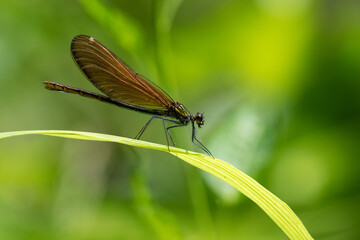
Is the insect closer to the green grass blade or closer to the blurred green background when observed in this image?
the blurred green background

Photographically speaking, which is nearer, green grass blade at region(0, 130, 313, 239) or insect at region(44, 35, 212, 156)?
green grass blade at region(0, 130, 313, 239)

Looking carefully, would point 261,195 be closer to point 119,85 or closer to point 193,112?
point 119,85

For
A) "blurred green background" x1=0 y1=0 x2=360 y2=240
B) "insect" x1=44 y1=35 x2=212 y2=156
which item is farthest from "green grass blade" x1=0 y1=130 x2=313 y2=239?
"insect" x1=44 y1=35 x2=212 y2=156

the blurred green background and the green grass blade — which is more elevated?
the blurred green background

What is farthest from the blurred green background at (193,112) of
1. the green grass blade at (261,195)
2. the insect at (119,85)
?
the green grass blade at (261,195)

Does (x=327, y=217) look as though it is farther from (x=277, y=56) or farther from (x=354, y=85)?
(x=277, y=56)

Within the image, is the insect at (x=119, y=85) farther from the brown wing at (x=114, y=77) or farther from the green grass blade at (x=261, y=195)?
the green grass blade at (x=261, y=195)

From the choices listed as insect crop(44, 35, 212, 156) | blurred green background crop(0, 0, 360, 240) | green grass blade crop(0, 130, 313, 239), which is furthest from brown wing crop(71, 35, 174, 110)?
green grass blade crop(0, 130, 313, 239)

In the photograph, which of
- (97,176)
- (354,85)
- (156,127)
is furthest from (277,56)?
(97,176)
